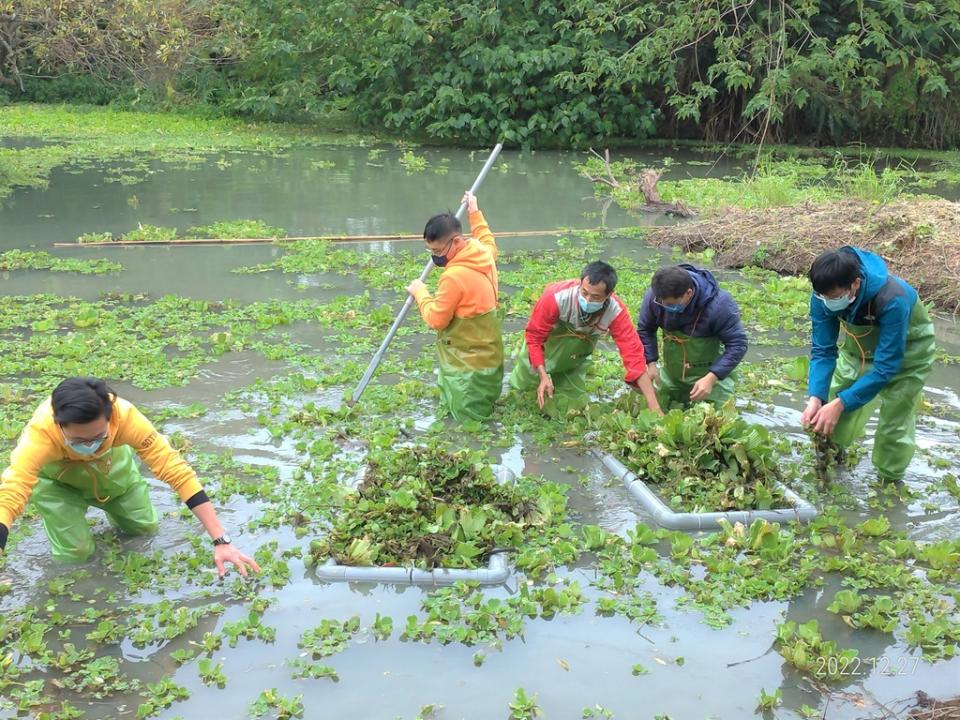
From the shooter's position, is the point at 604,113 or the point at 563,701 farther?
the point at 604,113

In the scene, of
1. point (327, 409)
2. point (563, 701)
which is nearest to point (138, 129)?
point (327, 409)

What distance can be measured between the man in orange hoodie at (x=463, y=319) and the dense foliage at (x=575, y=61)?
12416 mm

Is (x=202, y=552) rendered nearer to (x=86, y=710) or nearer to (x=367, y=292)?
(x=86, y=710)

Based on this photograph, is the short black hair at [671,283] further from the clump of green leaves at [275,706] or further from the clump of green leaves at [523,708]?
the clump of green leaves at [275,706]

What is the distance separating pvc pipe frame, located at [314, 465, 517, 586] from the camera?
4.42 metres

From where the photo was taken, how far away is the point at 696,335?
239 inches

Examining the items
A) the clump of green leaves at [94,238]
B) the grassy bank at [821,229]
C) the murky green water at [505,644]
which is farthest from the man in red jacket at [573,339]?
the clump of green leaves at [94,238]

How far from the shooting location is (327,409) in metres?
6.26

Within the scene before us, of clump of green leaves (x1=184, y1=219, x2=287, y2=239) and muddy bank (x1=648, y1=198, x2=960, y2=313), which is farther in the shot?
clump of green leaves (x1=184, y1=219, x2=287, y2=239)

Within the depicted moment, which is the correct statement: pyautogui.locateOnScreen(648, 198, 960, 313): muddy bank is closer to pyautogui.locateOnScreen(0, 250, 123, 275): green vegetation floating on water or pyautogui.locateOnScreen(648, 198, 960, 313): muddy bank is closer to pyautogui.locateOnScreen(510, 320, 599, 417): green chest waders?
pyautogui.locateOnScreen(510, 320, 599, 417): green chest waders

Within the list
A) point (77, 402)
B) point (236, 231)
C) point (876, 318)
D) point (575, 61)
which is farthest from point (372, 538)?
point (575, 61)

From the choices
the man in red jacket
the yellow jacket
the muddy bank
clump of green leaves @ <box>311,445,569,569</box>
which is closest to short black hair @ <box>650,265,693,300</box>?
the man in red jacket

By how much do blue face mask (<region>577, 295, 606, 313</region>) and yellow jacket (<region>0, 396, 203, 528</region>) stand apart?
8.73ft

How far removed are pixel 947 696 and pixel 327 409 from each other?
387 centimetres
